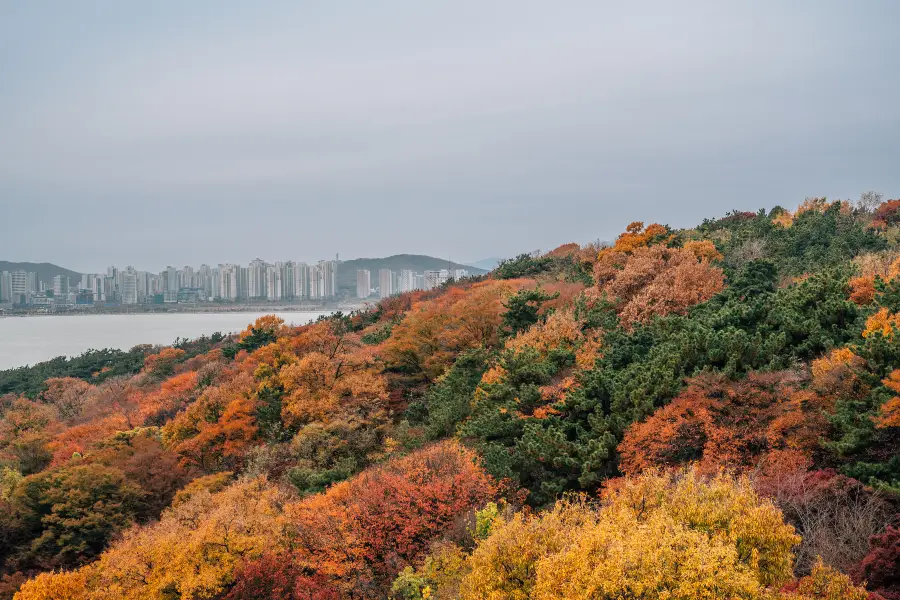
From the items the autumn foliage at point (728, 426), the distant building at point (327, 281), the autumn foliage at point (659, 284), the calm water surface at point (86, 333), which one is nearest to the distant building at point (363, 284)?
the distant building at point (327, 281)

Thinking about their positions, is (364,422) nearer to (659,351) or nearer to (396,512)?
(396,512)

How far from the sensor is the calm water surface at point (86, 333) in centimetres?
11219

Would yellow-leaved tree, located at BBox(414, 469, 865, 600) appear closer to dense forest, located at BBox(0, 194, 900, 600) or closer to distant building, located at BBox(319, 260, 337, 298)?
dense forest, located at BBox(0, 194, 900, 600)

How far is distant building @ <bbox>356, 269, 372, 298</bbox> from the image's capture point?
194 meters

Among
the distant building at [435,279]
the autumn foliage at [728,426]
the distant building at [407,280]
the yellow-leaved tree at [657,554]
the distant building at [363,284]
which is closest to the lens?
the yellow-leaved tree at [657,554]

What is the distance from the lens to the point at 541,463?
21.7 metres

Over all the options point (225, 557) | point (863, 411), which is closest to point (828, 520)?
point (863, 411)

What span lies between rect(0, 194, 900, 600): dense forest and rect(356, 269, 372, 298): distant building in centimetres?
15046

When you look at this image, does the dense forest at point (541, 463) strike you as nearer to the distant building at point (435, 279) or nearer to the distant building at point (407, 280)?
the distant building at point (435, 279)

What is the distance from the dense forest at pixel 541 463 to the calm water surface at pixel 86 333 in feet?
254

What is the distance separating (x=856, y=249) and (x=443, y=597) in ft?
129

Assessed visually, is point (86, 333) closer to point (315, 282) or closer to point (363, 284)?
point (315, 282)

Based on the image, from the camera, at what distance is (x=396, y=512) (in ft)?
60.6

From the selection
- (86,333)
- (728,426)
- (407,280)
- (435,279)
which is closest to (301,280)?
(407,280)
